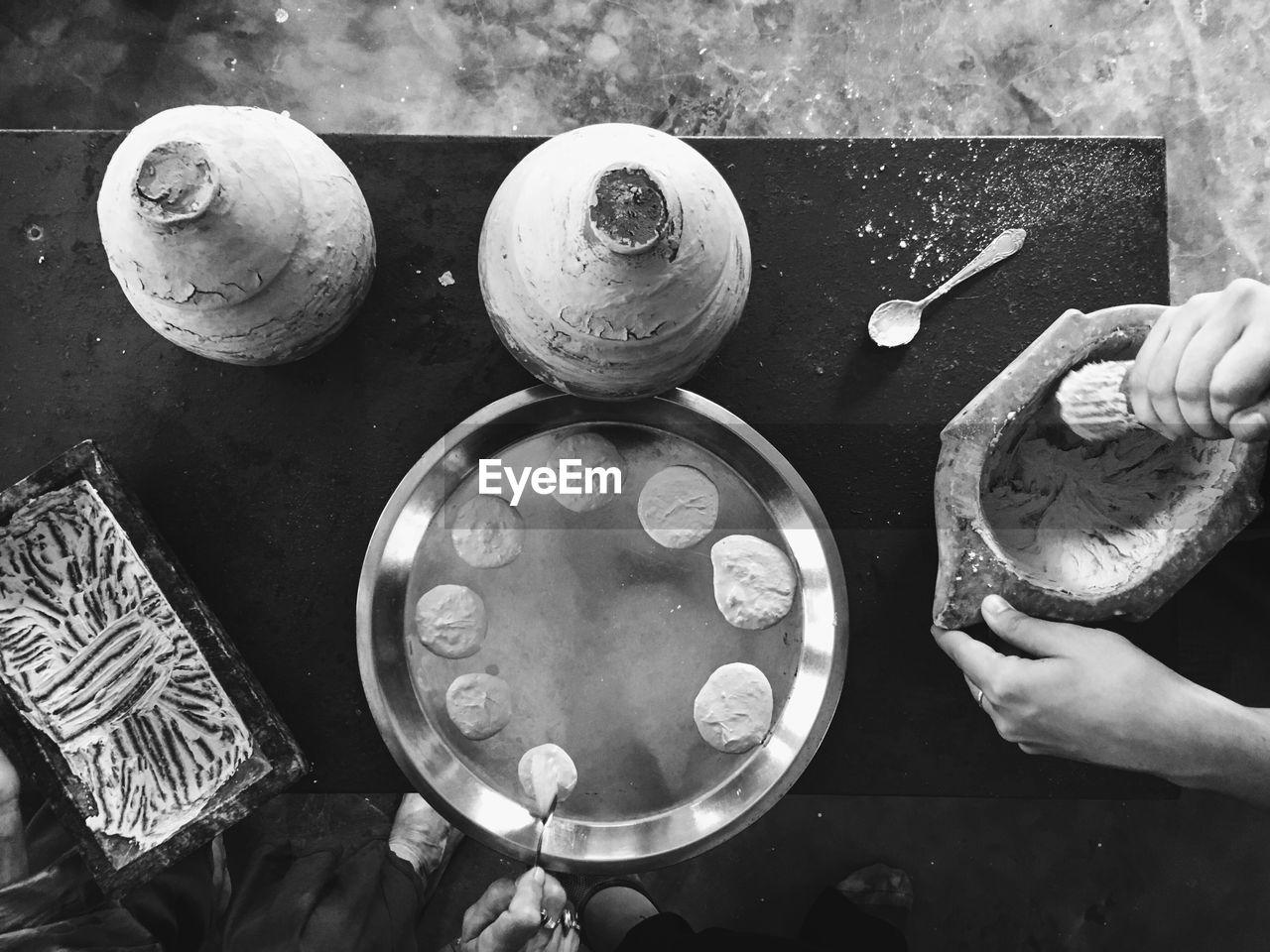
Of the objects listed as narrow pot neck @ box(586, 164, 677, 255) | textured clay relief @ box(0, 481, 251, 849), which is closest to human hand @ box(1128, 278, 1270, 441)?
narrow pot neck @ box(586, 164, 677, 255)

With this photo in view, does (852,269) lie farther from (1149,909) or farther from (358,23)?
(1149,909)

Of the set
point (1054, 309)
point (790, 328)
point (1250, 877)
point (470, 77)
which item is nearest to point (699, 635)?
point (790, 328)

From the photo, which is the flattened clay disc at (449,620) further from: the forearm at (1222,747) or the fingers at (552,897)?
the forearm at (1222,747)

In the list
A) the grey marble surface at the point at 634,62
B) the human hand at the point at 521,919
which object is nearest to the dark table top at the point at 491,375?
the human hand at the point at 521,919

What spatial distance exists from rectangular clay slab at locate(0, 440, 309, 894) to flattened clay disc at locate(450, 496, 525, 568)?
12.5 inches

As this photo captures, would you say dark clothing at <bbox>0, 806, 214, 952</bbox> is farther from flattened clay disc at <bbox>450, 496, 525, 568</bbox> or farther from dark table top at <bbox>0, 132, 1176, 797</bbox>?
flattened clay disc at <bbox>450, 496, 525, 568</bbox>

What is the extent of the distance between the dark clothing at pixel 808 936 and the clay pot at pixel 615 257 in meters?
0.98

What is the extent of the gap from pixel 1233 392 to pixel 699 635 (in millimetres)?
690

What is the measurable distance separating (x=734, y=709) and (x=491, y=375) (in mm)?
570

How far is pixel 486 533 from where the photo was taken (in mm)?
1184

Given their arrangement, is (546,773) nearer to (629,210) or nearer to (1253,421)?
(629,210)

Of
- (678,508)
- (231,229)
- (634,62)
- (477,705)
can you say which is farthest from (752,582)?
(634,62)

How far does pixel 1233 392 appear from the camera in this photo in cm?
83

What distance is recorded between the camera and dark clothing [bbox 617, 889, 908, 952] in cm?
137
